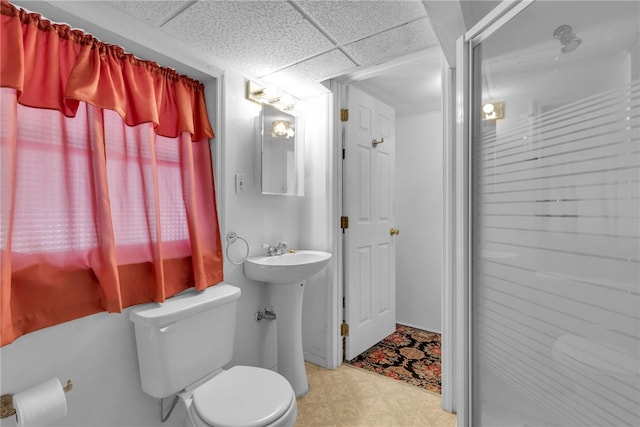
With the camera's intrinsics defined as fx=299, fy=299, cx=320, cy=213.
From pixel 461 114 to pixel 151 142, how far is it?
1.37m

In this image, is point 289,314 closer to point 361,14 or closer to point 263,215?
point 263,215

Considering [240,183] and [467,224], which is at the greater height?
[240,183]

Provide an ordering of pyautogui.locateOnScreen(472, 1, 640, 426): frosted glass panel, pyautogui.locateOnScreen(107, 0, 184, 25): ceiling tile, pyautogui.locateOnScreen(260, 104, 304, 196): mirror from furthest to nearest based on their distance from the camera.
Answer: pyautogui.locateOnScreen(260, 104, 304, 196): mirror, pyautogui.locateOnScreen(107, 0, 184, 25): ceiling tile, pyautogui.locateOnScreen(472, 1, 640, 426): frosted glass panel

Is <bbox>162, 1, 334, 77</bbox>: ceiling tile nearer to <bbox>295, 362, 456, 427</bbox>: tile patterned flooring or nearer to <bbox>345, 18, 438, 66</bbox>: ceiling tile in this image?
<bbox>345, 18, 438, 66</bbox>: ceiling tile

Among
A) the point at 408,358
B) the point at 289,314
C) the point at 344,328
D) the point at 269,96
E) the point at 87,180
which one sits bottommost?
the point at 408,358

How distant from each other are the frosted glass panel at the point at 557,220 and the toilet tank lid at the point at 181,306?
3.80ft

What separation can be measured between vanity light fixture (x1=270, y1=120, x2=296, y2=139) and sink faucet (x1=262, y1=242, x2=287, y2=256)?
2.42 feet

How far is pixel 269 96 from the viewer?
1.96 metres

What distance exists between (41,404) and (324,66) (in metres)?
2.01

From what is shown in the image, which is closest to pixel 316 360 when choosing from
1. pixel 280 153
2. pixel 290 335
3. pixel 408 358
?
pixel 290 335

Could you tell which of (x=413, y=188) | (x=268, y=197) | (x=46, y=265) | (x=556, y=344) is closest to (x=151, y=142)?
(x=46, y=265)

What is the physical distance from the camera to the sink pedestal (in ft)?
6.20

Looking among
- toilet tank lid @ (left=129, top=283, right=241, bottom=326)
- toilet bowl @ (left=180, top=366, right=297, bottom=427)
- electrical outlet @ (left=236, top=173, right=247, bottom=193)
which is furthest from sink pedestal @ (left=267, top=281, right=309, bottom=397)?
electrical outlet @ (left=236, top=173, right=247, bottom=193)

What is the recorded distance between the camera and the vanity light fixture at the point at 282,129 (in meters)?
2.00
